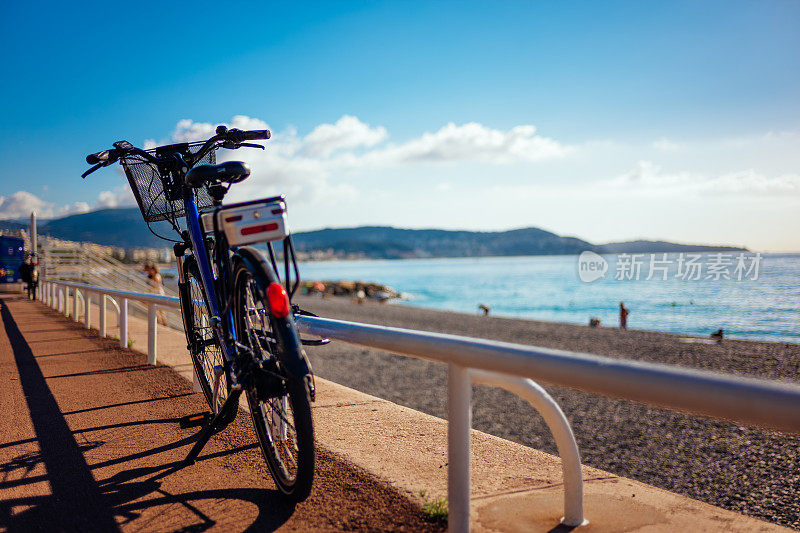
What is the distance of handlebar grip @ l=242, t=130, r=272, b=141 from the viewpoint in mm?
3576

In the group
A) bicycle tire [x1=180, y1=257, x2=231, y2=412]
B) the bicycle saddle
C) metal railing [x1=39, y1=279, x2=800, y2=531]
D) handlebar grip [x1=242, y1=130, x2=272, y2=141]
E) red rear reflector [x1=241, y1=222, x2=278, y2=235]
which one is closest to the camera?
metal railing [x1=39, y1=279, x2=800, y2=531]

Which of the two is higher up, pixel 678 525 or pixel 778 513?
pixel 678 525

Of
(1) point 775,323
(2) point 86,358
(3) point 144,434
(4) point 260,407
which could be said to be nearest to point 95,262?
(2) point 86,358

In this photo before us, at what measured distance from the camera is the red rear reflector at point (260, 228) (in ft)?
7.82

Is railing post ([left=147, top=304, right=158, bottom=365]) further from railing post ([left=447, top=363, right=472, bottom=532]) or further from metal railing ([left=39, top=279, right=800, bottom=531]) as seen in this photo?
railing post ([left=447, top=363, right=472, bottom=532])

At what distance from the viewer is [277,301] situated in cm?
225

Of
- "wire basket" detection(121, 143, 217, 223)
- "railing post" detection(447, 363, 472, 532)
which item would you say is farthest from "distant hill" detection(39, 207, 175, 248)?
"railing post" detection(447, 363, 472, 532)

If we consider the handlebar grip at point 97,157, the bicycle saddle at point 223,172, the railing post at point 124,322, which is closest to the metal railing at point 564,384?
the bicycle saddle at point 223,172

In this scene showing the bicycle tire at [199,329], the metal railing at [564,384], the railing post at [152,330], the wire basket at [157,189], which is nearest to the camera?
the metal railing at [564,384]

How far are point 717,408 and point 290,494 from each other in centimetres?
183

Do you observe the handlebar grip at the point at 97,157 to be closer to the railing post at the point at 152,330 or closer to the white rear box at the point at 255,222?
the white rear box at the point at 255,222

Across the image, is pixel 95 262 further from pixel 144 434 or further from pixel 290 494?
pixel 290 494

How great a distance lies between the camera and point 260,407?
108 inches

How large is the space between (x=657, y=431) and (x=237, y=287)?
9.79 meters
